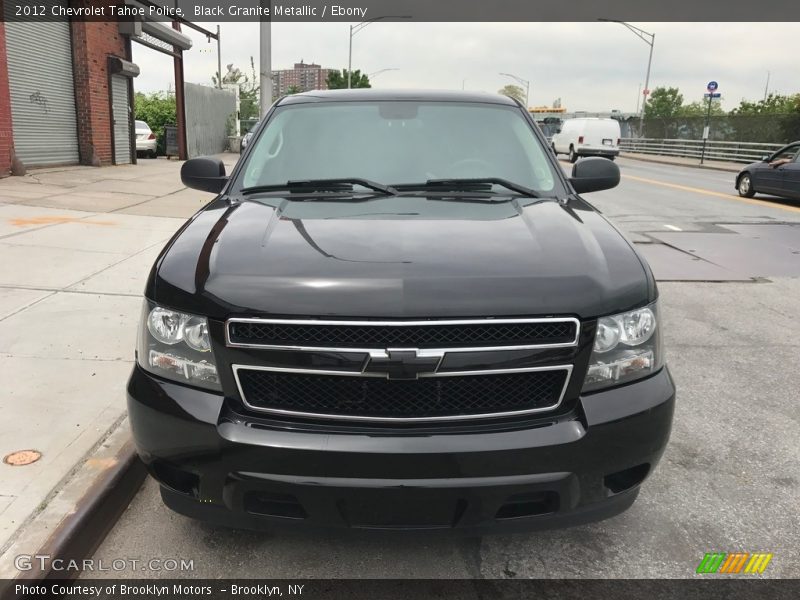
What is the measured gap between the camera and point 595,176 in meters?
3.87

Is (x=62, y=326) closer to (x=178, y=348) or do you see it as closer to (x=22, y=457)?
(x=22, y=457)

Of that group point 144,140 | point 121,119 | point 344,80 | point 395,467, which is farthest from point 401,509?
point 344,80

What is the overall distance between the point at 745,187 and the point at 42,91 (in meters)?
17.1

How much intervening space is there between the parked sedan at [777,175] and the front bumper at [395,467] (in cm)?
1523

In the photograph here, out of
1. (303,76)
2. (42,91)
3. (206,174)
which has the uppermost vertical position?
(303,76)

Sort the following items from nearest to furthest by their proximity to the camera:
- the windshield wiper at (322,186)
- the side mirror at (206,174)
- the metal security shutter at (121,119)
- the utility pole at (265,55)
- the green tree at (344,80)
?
the windshield wiper at (322,186) → the side mirror at (206,174) → the utility pole at (265,55) → the metal security shutter at (121,119) → the green tree at (344,80)

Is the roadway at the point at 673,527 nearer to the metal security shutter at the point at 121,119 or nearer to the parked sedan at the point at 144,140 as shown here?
the metal security shutter at the point at 121,119

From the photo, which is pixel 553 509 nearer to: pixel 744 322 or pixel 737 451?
pixel 737 451

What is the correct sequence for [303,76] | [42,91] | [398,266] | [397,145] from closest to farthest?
[398,266] → [397,145] → [42,91] → [303,76]

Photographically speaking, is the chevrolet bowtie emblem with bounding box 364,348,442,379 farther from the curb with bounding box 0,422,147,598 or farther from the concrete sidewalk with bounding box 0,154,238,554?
the concrete sidewalk with bounding box 0,154,238,554

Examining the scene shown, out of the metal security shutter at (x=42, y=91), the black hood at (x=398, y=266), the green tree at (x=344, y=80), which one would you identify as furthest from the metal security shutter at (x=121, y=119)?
the green tree at (x=344, y=80)

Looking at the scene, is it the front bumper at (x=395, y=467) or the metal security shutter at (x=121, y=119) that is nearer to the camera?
the front bumper at (x=395, y=467)

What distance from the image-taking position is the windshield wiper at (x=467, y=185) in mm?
3270

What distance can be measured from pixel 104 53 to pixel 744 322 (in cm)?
1720
